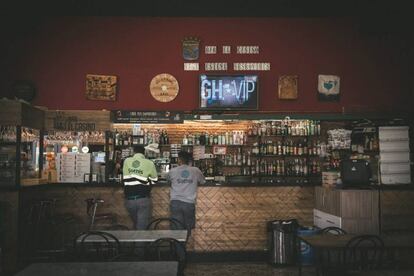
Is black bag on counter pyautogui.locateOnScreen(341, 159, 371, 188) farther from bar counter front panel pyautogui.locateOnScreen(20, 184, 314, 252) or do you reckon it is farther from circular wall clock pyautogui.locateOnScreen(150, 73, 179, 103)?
circular wall clock pyautogui.locateOnScreen(150, 73, 179, 103)

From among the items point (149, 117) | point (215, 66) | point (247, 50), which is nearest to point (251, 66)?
point (247, 50)

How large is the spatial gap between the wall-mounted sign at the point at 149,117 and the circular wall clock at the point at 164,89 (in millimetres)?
425

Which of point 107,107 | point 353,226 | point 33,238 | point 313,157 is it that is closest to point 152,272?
point 353,226

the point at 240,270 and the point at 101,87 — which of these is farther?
the point at 101,87

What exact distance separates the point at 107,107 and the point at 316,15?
4734mm

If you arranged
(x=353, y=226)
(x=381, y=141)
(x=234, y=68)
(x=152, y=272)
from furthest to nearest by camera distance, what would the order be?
(x=234, y=68) < (x=381, y=141) < (x=353, y=226) < (x=152, y=272)

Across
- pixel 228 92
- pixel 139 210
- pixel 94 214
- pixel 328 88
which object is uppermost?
pixel 328 88

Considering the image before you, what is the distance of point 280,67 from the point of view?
10438mm

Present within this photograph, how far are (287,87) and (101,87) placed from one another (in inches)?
152

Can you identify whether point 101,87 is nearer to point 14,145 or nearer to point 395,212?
point 14,145

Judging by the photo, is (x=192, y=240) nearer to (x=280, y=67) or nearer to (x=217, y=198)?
(x=217, y=198)

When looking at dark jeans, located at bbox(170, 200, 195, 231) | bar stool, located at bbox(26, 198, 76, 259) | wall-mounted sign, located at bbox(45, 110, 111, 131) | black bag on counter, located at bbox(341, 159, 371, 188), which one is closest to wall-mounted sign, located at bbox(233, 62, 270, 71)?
wall-mounted sign, located at bbox(45, 110, 111, 131)

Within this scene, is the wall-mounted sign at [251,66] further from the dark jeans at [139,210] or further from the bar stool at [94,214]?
the bar stool at [94,214]

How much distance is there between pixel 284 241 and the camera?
7961 mm
